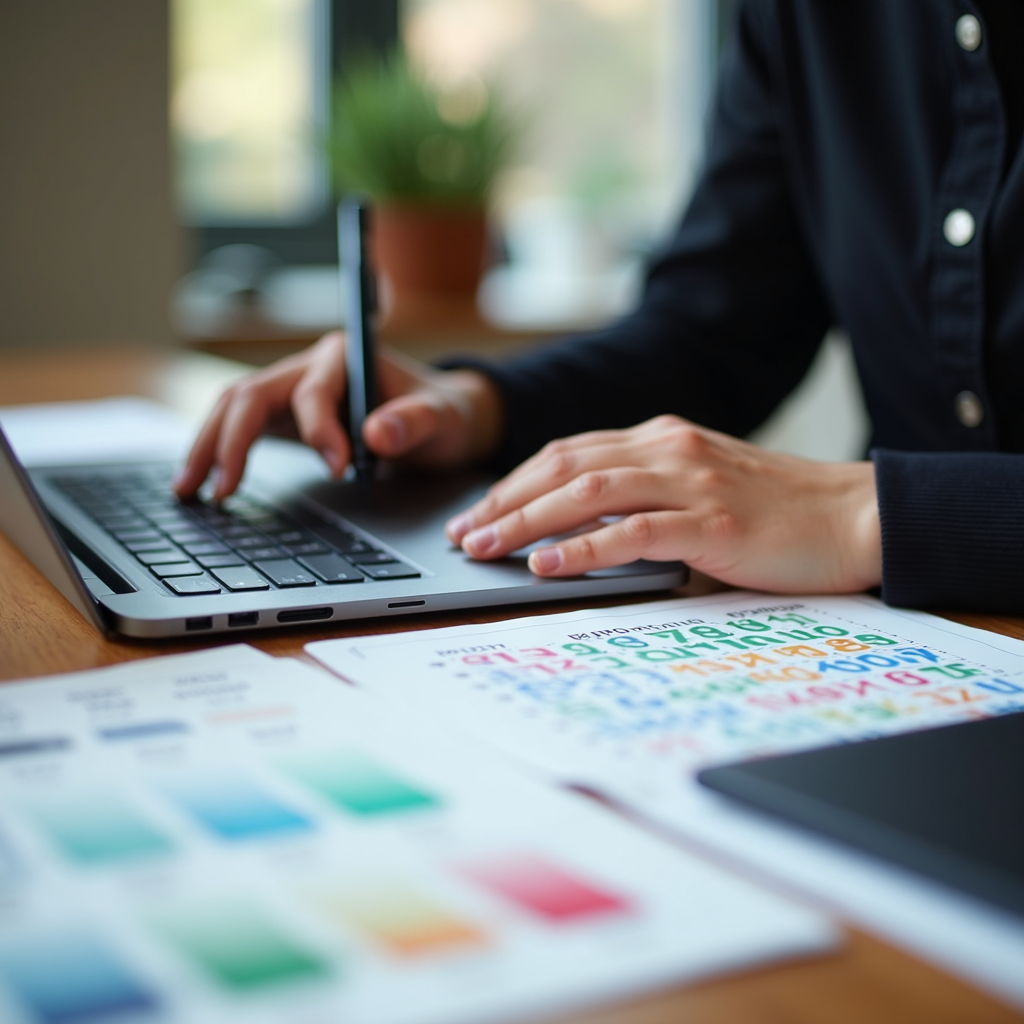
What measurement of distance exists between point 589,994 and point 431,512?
1.57 feet

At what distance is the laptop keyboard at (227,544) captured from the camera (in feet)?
1.95

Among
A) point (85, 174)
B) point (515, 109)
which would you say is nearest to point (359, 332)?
point (85, 174)

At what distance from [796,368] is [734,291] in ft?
0.36

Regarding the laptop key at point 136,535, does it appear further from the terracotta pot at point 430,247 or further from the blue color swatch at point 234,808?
the terracotta pot at point 430,247

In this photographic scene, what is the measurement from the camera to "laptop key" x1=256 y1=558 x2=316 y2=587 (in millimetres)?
588

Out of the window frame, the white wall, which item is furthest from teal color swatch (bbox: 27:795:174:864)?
the window frame

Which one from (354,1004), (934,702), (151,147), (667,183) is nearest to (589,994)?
(354,1004)

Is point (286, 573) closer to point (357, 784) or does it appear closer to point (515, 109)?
→ point (357, 784)

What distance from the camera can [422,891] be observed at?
1.08 ft

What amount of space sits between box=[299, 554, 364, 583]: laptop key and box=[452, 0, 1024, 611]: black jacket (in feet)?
1.03

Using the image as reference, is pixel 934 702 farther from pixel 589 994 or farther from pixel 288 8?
pixel 288 8

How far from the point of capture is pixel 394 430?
796 millimetres

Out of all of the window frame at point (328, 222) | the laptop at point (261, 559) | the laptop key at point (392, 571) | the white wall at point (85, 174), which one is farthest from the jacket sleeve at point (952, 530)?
the window frame at point (328, 222)

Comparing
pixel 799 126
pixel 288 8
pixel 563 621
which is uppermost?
pixel 288 8
